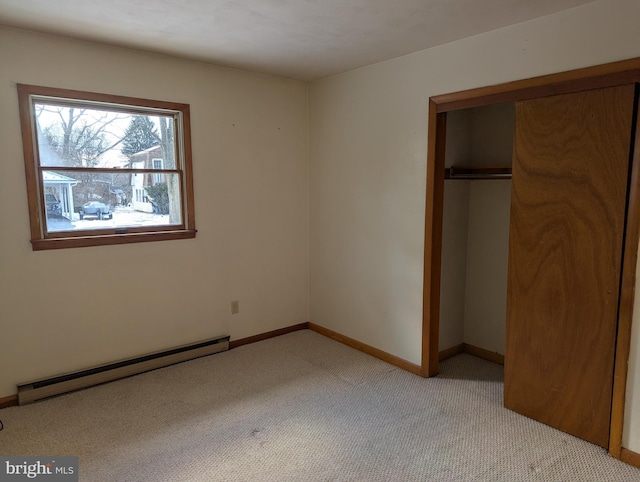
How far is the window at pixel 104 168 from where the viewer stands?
2.71m

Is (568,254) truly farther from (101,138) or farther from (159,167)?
(101,138)

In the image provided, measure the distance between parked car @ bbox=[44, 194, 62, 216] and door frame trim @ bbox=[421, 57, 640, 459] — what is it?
2602 millimetres

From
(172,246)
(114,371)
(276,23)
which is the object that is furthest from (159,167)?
(114,371)

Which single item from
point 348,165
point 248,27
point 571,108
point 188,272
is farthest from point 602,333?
point 188,272

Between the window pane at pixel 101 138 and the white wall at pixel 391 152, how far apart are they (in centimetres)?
144

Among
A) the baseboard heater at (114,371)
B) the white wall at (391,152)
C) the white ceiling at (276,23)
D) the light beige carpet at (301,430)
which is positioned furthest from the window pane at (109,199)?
the white wall at (391,152)

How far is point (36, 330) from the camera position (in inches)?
109

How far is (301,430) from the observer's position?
2428 millimetres

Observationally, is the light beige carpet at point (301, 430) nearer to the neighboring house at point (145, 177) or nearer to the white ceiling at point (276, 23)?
the neighboring house at point (145, 177)

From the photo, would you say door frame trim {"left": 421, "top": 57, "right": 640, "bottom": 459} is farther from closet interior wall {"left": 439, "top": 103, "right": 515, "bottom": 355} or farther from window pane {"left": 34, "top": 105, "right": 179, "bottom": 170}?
window pane {"left": 34, "top": 105, "right": 179, "bottom": 170}

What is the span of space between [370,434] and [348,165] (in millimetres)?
2177

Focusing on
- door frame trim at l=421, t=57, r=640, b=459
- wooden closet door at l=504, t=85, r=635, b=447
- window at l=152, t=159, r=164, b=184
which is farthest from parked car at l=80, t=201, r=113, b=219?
wooden closet door at l=504, t=85, r=635, b=447

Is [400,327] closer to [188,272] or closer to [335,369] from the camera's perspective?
[335,369]

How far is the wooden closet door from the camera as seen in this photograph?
2127 mm
